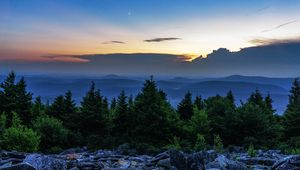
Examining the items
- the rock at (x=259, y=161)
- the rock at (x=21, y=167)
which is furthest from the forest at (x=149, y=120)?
the rock at (x=21, y=167)

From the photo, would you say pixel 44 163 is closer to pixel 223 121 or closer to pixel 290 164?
pixel 290 164

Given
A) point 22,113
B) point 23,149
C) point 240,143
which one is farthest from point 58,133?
point 240,143

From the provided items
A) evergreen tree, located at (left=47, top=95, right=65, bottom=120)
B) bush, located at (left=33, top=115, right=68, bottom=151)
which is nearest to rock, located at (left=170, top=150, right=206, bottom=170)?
bush, located at (left=33, top=115, right=68, bottom=151)

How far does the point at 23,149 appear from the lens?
25.0 metres

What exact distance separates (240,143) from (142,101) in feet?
40.9

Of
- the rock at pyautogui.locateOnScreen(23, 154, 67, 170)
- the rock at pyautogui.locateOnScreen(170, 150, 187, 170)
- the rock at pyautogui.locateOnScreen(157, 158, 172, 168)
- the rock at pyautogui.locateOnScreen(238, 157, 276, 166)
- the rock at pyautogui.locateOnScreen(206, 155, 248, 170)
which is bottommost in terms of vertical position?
the rock at pyautogui.locateOnScreen(238, 157, 276, 166)

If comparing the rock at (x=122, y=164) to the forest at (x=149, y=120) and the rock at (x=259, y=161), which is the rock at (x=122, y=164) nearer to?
the rock at (x=259, y=161)

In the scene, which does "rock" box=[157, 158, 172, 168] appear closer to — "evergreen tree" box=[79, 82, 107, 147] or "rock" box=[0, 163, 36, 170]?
"rock" box=[0, 163, 36, 170]

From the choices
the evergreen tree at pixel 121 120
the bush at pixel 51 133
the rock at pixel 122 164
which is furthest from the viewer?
the evergreen tree at pixel 121 120

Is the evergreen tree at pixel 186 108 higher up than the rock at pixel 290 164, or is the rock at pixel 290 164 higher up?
the rock at pixel 290 164

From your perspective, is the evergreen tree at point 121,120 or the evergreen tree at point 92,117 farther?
the evergreen tree at point 121,120

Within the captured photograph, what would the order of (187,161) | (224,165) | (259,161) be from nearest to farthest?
1. (187,161)
2. (224,165)
3. (259,161)

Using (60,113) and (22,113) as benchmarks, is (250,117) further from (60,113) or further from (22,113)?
(22,113)

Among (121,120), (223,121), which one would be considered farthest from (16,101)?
(223,121)
